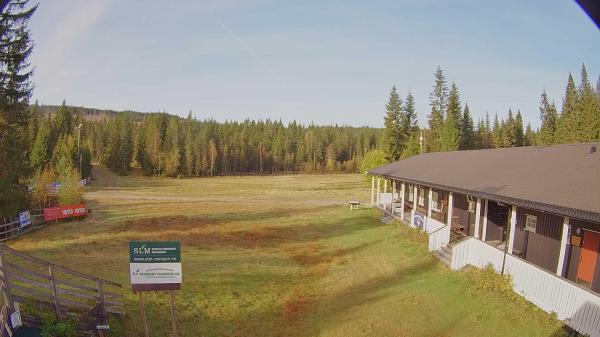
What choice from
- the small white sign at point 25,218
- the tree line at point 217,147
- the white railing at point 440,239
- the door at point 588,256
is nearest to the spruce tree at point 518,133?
the tree line at point 217,147

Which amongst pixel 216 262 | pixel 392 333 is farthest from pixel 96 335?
pixel 216 262

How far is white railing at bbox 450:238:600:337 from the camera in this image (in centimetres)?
997

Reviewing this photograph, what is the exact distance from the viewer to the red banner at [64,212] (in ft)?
104

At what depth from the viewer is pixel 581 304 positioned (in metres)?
10.3

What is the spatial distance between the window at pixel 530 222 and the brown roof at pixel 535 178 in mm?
1579

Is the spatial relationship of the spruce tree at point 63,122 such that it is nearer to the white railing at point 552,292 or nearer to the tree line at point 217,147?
the tree line at point 217,147

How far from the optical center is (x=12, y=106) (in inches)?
961

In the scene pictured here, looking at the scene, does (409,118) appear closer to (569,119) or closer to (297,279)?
(569,119)

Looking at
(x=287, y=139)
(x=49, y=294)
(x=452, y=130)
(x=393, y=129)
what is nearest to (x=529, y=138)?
(x=452, y=130)

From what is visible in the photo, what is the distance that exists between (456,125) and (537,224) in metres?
59.3

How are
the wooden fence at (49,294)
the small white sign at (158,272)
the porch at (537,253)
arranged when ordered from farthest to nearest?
the small white sign at (158,272) → the porch at (537,253) → the wooden fence at (49,294)

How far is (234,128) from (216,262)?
127422 mm

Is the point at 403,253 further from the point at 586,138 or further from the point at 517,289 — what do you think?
the point at 586,138

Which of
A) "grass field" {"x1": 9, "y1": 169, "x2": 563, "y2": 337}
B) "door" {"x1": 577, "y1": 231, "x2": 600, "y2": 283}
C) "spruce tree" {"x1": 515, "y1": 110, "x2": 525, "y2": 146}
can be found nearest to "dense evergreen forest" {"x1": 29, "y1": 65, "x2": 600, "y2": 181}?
"spruce tree" {"x1": 515, "y1": 110, "x2": 525, "y2": 146}
